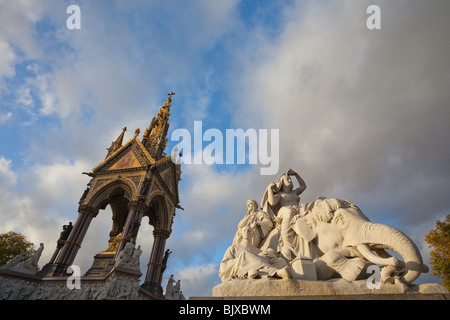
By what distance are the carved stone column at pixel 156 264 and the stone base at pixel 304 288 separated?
1746 centimetres

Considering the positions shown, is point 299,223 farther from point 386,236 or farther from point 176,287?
point 176,287

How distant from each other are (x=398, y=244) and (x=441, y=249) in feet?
56.5

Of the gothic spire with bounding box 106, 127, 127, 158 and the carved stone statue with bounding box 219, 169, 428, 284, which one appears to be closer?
the carved stone statue with bounding box 219, 169, 428, 284

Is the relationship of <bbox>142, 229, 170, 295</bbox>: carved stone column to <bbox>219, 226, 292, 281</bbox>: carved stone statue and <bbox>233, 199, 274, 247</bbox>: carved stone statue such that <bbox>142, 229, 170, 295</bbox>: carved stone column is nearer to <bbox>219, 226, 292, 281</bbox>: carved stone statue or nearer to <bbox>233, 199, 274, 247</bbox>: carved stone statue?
<bbox>233, 199, 274, 247</bbox>: carved stone statue

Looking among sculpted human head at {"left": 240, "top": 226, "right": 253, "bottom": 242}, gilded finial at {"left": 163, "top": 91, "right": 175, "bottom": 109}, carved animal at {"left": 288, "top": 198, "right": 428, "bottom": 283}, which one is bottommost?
carved animal at {"left": 288, "top": 198, "right": 428, "bottom": 283}

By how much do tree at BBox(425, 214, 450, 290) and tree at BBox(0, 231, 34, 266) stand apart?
3381 centimetres

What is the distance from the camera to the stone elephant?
266 centimetres

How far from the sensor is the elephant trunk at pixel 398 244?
2537mm

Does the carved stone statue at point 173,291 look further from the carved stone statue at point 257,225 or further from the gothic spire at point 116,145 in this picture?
the carved stone statue at point 257,225

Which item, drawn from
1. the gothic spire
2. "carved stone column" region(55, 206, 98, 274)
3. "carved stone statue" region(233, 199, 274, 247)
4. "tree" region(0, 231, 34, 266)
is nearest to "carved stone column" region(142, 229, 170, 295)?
"carved stone column" region(55, 206, 98, 274)

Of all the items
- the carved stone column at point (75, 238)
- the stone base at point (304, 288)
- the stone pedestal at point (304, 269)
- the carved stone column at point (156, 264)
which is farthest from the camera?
the carved stone column at point (156, 264)

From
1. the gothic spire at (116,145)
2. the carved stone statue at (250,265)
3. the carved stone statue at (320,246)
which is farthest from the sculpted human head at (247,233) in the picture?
the gothic spire at (116,145)

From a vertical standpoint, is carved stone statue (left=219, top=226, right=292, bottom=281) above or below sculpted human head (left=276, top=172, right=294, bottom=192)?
below

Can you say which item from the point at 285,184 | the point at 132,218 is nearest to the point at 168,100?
the point at 132,218
